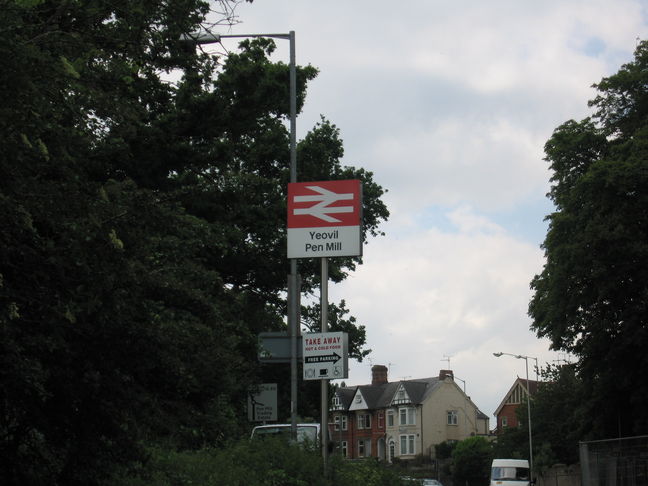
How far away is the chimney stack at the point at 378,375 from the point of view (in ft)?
375

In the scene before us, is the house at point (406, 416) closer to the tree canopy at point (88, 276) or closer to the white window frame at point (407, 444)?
the white window frame at point (407, 444)

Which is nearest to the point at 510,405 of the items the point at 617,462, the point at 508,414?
the point at 508,414

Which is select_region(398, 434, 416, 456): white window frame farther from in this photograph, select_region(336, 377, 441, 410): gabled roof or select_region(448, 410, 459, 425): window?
select_region(448, 410, 459, 425): window

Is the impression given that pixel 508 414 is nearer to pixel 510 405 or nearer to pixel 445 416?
pixel 510 405

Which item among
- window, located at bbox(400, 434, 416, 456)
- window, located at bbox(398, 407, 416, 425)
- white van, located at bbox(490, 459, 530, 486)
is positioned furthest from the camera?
window, located at bbox(398, 407, 416, 425)

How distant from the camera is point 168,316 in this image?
378 inches

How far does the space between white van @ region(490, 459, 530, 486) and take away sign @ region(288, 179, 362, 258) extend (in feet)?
134

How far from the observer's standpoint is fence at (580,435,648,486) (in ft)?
67.7

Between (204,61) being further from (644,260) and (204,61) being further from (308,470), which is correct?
(644,260)

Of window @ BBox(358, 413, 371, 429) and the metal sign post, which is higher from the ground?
window @ BBox(358, 413, 371, 429)

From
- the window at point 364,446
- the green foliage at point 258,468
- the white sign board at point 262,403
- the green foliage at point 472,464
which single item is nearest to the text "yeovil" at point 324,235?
the green foliage at point 258,468

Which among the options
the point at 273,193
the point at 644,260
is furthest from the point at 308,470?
the point at 644,260

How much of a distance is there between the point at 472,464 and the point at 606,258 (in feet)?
154

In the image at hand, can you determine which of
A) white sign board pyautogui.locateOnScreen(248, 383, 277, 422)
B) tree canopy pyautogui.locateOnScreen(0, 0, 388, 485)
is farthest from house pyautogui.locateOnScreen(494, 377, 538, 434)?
tree canopy pyautogui.locateOnScreen(0, 0, 388, 485)
